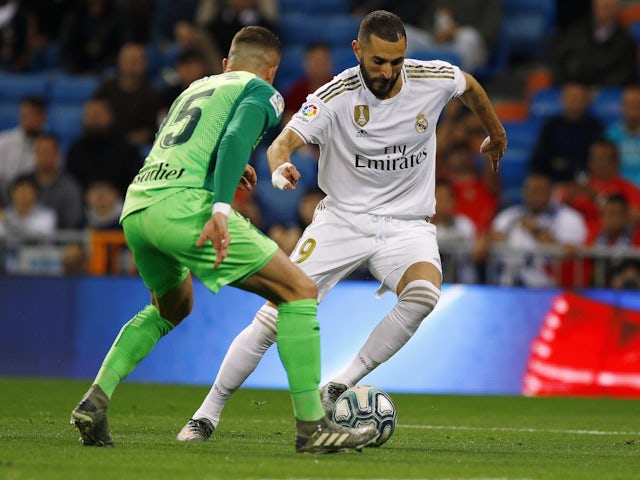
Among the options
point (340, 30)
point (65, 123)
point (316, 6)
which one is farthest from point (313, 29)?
point (65, 123)

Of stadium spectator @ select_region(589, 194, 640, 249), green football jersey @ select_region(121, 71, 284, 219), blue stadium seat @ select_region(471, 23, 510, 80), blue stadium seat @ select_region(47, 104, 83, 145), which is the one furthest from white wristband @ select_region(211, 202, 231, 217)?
blue stadium seat @ select_region(471, 23, 510, 80)

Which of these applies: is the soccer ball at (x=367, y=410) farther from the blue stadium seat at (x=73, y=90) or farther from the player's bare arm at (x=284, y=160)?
the blue stadium seat at (x=73, y=90)

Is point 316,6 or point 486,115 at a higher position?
point 316,6

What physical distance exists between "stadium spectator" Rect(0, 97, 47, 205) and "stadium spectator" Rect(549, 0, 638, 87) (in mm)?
6290

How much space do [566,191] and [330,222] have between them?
6381 millimetres

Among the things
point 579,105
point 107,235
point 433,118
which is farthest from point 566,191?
point 433,118

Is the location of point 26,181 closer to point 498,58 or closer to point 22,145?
point 22,145

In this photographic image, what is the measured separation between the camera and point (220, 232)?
5.93 meters

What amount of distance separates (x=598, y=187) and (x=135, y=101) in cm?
556

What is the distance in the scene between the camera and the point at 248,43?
6590mm

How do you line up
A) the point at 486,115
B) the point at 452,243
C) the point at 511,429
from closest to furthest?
1. the point at 486,115
2. the point at 511,429
3. the point at 452,243

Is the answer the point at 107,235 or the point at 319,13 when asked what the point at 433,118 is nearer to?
the point at 107,235

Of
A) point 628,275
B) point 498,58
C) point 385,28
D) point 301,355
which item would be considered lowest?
point 628,275

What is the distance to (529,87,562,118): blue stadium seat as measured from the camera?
1591cm
